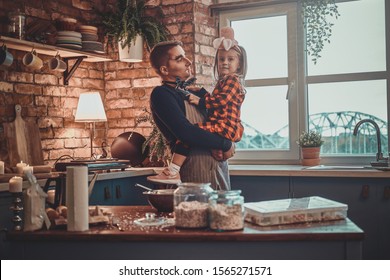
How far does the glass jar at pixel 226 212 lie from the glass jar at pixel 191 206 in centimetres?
4

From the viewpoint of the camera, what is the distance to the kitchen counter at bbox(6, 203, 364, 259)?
1.80 m

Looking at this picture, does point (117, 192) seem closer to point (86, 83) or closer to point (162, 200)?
point (86, 83)

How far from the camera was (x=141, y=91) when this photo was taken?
4.66 m

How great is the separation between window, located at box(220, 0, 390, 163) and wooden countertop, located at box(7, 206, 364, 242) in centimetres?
239

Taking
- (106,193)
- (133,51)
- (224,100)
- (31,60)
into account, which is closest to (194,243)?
(224,100)

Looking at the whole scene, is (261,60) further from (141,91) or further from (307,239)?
(307,239)

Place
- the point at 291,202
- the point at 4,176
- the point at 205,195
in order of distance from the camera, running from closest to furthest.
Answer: the point at 205,195, the point at 291,202, the point at 4,176

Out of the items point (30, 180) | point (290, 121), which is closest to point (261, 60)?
point (290, 121)

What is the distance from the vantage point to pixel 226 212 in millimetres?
1877

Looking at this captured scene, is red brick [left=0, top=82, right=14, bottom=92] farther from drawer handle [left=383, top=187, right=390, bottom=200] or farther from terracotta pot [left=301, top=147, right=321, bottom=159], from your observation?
drawer handle [left=383, top=187, right=390, bottom=200]

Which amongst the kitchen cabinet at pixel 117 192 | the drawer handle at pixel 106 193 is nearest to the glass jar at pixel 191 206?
the kitchen cabinet at pixel 117 192

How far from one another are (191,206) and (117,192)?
209 cm

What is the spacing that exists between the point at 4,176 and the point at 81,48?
1.32 metres

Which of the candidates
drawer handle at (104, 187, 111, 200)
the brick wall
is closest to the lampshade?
the brick wall
